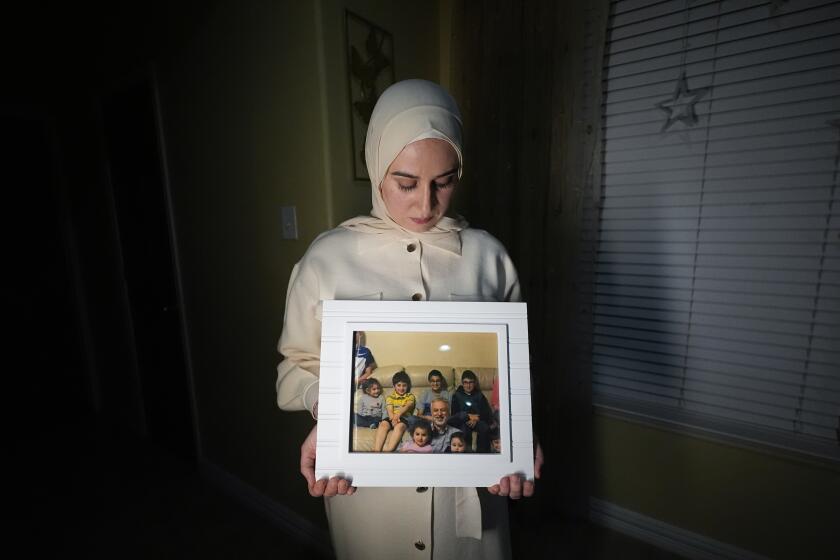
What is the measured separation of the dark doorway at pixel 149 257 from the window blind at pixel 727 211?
6.92ft

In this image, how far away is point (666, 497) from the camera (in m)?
1.55

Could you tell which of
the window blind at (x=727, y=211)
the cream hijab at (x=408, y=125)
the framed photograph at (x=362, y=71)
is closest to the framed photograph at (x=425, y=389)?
the cream hijab at (x=408, y=125)

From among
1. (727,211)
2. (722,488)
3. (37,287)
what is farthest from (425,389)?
(37,287)

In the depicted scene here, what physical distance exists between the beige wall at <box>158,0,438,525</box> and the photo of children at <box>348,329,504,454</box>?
0.68 meters

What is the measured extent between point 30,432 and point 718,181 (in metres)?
4.18

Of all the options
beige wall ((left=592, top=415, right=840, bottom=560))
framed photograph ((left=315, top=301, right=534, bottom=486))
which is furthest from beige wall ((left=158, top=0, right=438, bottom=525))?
beige wall ((left=592, top=415, right=840, bottom=560))

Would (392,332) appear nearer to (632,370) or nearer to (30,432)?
(632,370)

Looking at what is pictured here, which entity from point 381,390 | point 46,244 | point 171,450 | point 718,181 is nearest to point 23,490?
point 171,450

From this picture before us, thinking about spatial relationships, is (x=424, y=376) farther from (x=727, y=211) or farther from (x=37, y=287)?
→ (x=37, y=287)

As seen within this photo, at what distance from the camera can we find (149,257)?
2109 mm

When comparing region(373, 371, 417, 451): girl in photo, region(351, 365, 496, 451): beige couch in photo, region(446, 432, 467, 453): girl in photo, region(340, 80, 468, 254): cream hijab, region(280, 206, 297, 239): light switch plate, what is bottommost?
region(446, 432, 467, 453): girl in photo

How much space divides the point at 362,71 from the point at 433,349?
1.04 m

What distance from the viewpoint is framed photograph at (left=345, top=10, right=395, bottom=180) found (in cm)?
124

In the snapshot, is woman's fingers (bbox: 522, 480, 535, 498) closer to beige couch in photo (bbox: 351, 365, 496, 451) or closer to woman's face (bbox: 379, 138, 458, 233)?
beige couch in photo (bbox: 351, 365, 496, 451)
